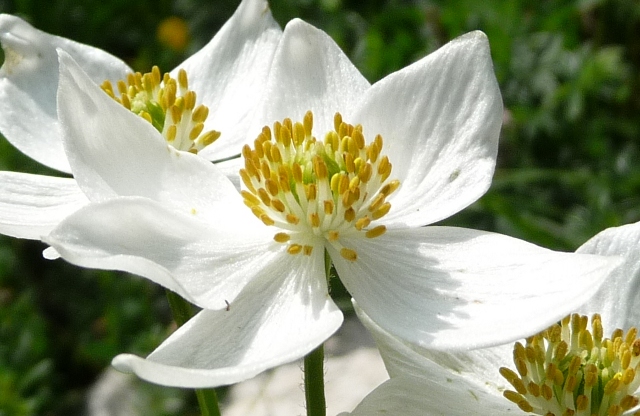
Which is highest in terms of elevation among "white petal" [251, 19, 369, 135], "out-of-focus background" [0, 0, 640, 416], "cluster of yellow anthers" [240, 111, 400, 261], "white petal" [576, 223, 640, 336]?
"white petal" [251, 19, 369, 135]

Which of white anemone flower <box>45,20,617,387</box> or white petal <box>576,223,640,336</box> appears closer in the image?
white anemone flower <box>45,20,617,387</box>

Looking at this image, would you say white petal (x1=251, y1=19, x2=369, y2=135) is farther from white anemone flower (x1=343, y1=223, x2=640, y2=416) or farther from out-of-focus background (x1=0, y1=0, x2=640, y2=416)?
out-of-focus background (x1=0, y1=0, x2=640, y2=416)

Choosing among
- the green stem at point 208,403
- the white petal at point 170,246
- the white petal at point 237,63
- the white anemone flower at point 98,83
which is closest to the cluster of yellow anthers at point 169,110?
the white anemone flower at point 98,83

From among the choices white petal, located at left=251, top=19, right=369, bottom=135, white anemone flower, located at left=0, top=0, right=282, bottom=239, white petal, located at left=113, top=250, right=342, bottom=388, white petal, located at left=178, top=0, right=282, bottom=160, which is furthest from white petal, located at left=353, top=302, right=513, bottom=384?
white petal, located at left=178, top=0, right=282, bottom=160

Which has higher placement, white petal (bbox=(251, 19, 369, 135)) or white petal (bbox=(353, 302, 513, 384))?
white petal (bbox=(251, 19, 369, 135))

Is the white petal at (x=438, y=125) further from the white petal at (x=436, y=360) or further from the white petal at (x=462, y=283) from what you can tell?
the white petal at (x=436, y=360)
